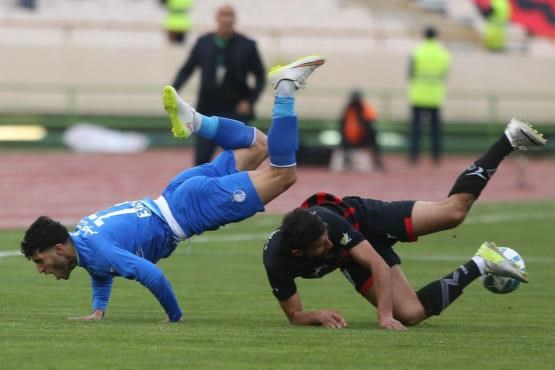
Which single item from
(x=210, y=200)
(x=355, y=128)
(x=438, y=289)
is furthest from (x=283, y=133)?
(x=355, y=128)

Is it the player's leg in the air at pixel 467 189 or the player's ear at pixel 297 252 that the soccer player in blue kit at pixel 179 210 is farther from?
the player's leg in the air at pixel 467 189

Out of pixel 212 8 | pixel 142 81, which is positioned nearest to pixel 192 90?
pixel 142 81

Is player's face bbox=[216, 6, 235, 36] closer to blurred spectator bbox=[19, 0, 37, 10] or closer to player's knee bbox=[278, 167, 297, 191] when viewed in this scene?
player's knee bbox=[278, 167, 297, 191]

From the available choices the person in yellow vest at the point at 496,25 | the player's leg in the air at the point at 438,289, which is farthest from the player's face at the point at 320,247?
the person in yellow vest at the point at 496,25

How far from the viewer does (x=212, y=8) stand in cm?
3541

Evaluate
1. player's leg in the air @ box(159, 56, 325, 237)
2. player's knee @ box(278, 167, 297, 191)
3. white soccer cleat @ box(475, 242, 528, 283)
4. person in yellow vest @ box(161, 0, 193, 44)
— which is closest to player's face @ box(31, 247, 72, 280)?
player's leg in the air @ box(159, 56, 325, 237)

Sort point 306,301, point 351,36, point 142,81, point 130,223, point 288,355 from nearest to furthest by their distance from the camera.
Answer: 1. point 288,355
2. point 130,223
3. point 306,301
4. point 142,81
5. point 351,36

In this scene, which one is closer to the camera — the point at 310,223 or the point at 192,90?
the point at 310,223

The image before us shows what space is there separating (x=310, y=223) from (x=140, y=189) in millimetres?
14153

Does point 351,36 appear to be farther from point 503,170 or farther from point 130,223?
point 130,223

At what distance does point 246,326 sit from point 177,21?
884 inches

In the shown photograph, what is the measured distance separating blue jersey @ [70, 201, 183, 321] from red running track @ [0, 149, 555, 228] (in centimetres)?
840

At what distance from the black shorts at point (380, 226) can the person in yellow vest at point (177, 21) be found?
21644mm

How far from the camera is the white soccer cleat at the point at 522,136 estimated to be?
1148 cm
